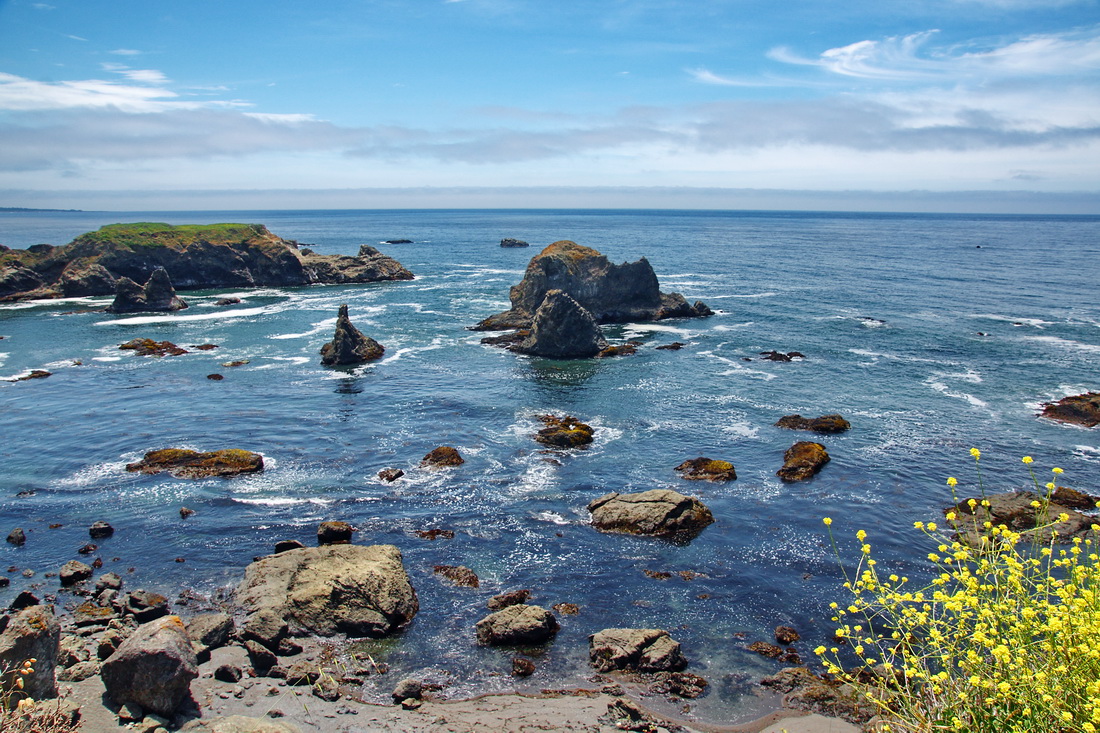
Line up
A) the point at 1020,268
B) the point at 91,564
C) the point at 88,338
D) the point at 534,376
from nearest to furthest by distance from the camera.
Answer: the point at 91,564 → the point at 534,376 → the point at 88,338 → the point at 1020,268

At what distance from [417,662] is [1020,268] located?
159m

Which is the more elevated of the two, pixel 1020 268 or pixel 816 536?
pixel 1020 268

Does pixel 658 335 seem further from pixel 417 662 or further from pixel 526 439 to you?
pixel 417 662

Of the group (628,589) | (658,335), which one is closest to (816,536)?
(628,589)

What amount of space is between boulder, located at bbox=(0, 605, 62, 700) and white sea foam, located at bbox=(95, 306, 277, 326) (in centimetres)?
8316

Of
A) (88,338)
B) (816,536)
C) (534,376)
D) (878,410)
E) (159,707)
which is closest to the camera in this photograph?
(159,707)

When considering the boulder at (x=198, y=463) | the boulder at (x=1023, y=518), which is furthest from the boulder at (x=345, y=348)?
the boulder at (x=1023, y=518)

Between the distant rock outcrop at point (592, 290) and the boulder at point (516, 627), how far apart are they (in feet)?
205

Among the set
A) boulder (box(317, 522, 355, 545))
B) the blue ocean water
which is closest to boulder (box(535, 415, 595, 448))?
the blue ocean water

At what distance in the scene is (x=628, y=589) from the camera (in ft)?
99.1

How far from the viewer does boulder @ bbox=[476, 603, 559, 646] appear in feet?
85.5

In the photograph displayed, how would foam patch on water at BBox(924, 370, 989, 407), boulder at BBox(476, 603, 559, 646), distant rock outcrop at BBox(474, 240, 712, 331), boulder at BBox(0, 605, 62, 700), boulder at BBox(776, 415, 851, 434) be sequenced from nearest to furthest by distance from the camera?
boulder at BBox(0, 605, 62, 700) → boulder at BBox(476, 603, 559, 646) → boulder at BBox(776, 415, 851, 434) → foam patch on water at BBox(924, 370, 989, 407) → distant rock outcrop at BBox(474, 240, 712, 331)

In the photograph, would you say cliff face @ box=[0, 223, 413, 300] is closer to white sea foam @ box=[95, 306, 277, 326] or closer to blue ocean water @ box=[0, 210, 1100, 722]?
blue ocean water @ box=[0, 210, 1100, 722]

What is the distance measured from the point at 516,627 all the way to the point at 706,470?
20367 millimetres
